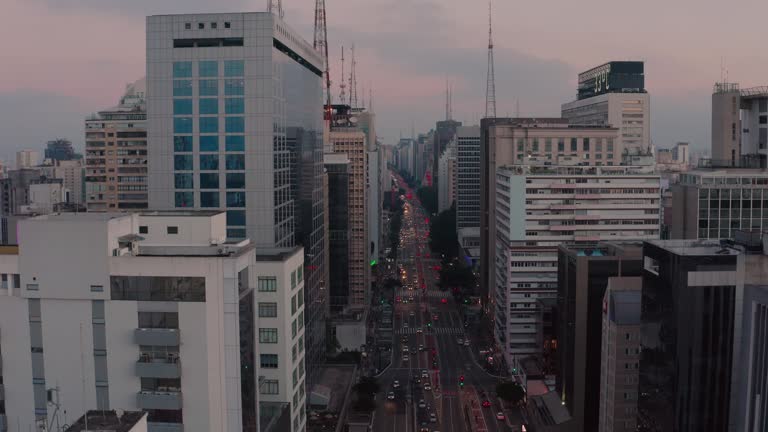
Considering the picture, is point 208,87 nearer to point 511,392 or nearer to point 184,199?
point 184,199

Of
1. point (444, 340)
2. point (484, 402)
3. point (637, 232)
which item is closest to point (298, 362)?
point (484, 402)

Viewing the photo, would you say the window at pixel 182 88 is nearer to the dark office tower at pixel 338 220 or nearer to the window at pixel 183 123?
the window at pixel 183 123

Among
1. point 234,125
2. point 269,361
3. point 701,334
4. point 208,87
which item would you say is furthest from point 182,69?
point 701,334

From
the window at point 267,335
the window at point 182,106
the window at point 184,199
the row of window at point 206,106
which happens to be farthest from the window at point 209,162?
the window at point 267,335

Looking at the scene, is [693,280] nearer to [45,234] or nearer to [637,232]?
[45,234]

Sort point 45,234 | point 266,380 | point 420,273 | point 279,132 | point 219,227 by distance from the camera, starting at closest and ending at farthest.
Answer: point 45,234
point 219,227
point 266,380
point 279,132
point 420,273

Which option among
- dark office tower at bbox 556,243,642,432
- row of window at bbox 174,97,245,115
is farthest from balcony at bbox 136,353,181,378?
dark office tower at bbox 556,243,642,432

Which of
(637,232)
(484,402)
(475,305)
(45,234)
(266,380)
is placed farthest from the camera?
(475,305)

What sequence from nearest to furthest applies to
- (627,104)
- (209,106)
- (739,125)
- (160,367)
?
(160,367) → (209,106) → (739,125) → (627,104)
